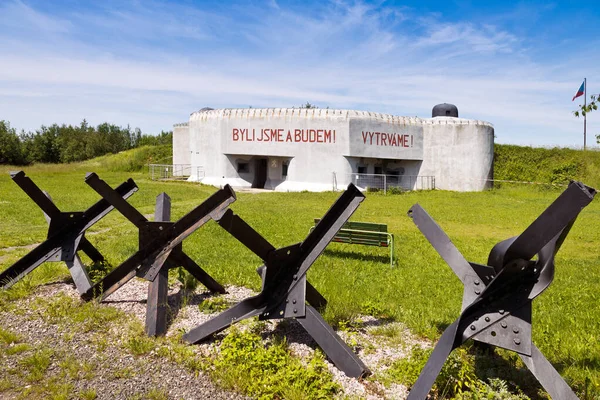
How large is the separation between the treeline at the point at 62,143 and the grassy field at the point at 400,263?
3863cm

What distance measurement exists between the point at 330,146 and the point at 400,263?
19.3m

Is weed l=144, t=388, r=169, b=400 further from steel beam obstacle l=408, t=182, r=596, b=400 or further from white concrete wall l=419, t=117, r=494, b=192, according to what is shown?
white concrete wall l=419, t=117, r=494, b=192

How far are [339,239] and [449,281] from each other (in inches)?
100

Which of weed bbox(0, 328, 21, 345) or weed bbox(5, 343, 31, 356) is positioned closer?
weed bbox(5, 343, 31, 356)

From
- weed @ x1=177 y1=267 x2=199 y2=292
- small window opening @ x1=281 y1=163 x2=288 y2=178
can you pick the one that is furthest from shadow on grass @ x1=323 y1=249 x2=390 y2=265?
small window opening @ x1=281 y1=163 x2=288 y2=178

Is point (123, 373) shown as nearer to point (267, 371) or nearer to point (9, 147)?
point (267, 371)

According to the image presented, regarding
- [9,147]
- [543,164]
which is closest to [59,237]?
[543,164]

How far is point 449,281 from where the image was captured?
25.7ft

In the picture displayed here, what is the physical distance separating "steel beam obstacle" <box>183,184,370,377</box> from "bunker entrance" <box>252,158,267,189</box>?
2751 centimetres

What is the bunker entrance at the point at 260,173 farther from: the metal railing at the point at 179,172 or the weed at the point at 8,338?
the weed at the point at 8,338

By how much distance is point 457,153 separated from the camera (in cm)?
3023

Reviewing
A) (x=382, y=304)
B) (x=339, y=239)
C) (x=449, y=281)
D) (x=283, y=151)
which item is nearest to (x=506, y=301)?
(x=382, y=304)

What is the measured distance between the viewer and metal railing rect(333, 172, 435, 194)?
2789 cm

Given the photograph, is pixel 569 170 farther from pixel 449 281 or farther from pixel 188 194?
pixel 449 281
